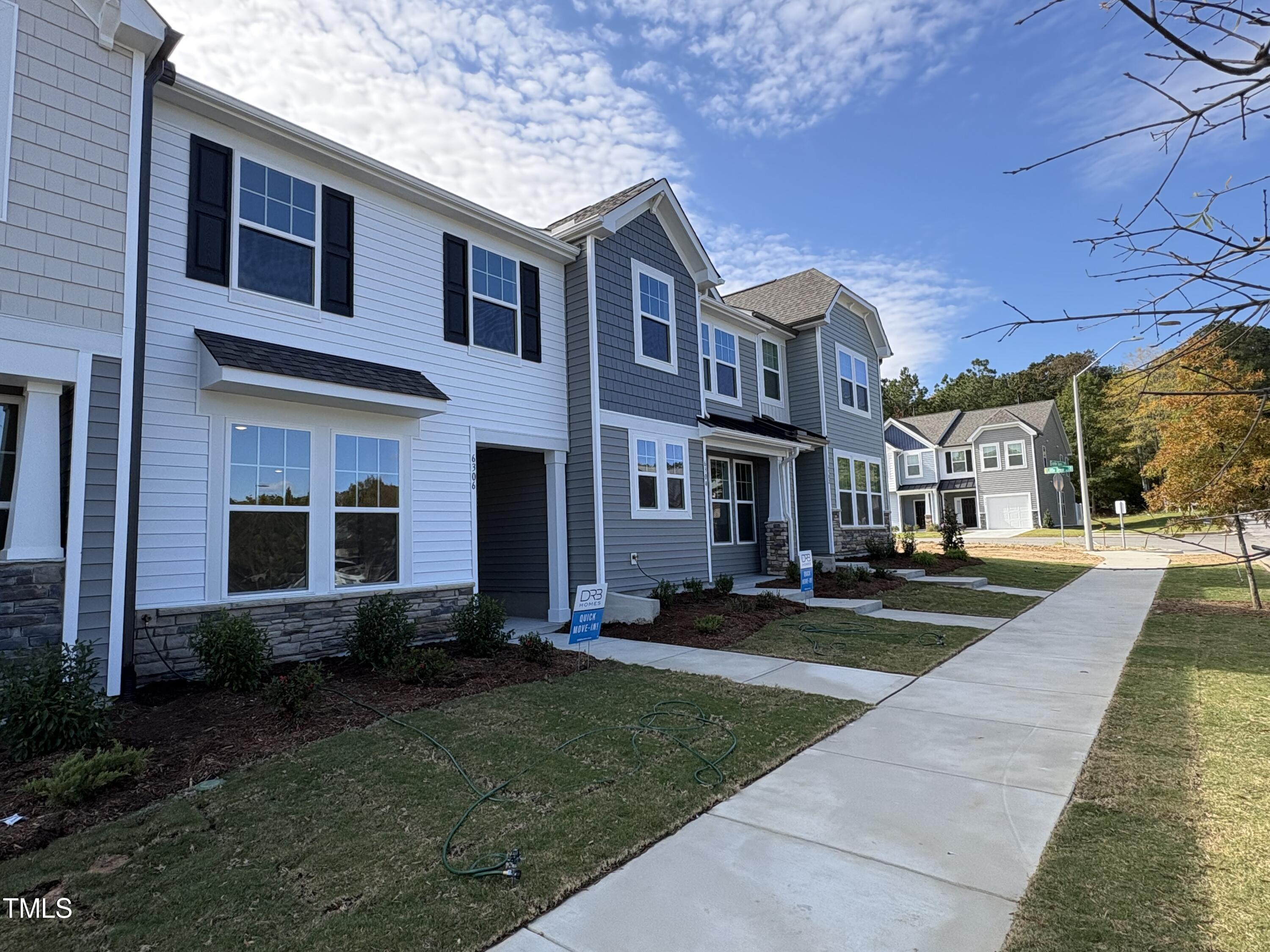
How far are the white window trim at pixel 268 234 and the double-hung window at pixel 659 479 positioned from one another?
522 centimetres

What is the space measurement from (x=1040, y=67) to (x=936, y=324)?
3.74 ft

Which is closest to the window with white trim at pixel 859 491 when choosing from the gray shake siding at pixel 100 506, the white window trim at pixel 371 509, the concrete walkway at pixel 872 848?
the concrete walkway at pixel 872 848

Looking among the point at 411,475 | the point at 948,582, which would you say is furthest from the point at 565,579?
the point at 948,582

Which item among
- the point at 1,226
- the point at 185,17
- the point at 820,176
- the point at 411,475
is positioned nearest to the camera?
the point at 1,226

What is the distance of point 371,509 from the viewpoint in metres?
7.86

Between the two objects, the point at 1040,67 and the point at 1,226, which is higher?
the point at 1,226

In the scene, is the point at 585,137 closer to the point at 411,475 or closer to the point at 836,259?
the point at 836,259

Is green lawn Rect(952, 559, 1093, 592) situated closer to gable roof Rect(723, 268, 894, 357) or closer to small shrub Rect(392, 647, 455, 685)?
gable roof Rect(723, 268, 894, 357)

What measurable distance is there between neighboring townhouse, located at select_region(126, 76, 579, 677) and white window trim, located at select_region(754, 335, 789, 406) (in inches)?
290

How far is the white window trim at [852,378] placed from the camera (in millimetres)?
17547

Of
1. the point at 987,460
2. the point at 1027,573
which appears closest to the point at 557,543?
the point at 1027,573

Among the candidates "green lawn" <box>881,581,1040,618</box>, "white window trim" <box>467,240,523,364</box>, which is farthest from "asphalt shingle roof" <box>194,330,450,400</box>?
"green lawn" <box>881,581,1040,618</box>

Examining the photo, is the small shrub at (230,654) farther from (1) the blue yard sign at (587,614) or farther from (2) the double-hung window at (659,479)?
(2) the double-hung window at (659,479)

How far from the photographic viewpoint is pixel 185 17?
244 inches
